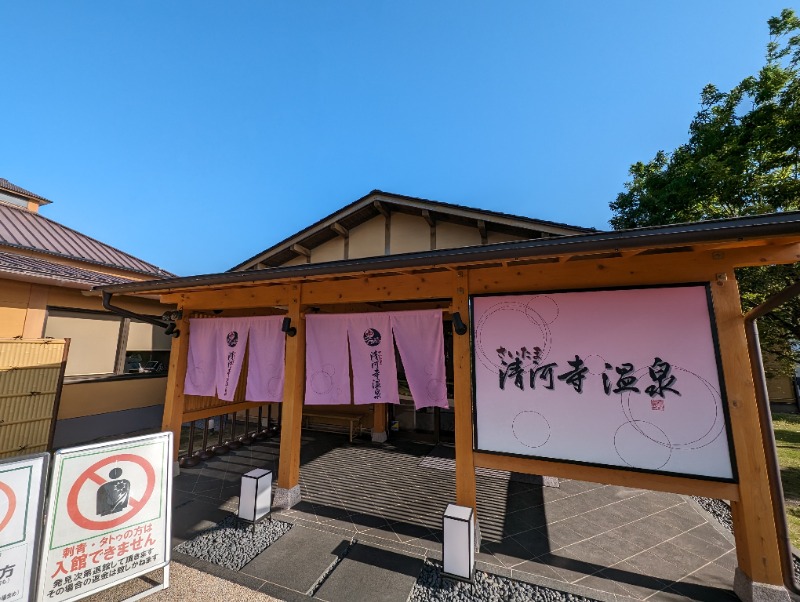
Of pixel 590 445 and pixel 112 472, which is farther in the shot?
pixel 590 445

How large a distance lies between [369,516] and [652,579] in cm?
402

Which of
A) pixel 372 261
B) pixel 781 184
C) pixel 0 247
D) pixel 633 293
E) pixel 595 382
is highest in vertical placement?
pixel 781 184

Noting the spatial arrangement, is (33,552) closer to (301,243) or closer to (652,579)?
(652,579)

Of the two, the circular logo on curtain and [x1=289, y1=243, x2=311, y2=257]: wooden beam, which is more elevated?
[x1=289, y1=243, x2=311, y2=257]: wooden beam

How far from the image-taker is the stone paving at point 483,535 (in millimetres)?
4000

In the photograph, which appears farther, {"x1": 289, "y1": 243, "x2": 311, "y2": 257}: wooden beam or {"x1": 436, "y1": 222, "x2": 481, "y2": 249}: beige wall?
{"x1": 289, "y1": 243, "x2": 311, "y2": 257}: wooden beam

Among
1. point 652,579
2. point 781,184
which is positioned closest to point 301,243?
point 652,579

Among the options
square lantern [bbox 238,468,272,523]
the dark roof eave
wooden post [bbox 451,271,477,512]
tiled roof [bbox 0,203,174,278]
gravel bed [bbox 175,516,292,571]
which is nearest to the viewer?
the dark roof eave

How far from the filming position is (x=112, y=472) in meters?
3.76

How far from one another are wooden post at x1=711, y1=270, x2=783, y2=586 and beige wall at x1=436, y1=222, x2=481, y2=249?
540cm

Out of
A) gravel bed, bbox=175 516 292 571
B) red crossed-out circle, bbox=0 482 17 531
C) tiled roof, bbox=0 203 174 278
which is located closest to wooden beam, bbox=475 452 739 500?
gravel bed, bbox=175 516 292 571

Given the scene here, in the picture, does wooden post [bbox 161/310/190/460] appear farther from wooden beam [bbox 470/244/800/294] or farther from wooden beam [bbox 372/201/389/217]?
wooden beam [bbox 470/244/800/294]

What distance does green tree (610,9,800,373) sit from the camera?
11.7 metres

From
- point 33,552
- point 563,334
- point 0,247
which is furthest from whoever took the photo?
point 0,247
